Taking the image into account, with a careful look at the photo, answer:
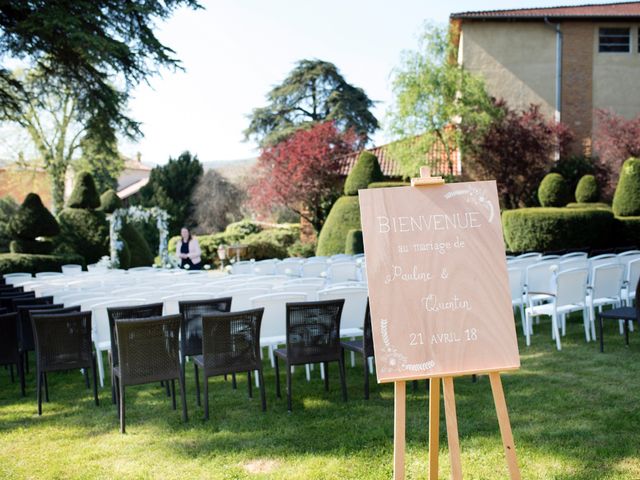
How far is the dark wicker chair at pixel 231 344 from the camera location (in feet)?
18.5

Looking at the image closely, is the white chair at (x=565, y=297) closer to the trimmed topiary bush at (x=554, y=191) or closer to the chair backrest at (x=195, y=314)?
the chair backrest at (x=195, y=314)

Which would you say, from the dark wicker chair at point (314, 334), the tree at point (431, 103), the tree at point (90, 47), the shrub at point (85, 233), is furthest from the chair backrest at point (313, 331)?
the shrub at point (85, 233)

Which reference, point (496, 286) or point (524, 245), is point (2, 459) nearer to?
point (496, 286)

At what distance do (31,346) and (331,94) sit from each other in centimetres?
3594

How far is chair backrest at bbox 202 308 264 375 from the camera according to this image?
5656 mm

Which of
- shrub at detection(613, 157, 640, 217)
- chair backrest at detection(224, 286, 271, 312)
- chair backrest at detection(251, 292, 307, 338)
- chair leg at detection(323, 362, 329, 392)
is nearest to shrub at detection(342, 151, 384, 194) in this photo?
shrub at detection(613, 157, 640, 217)

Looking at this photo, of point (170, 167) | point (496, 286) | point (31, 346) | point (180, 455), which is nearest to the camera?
point (496, 286)

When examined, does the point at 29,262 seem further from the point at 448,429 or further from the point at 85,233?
the point at 448,429

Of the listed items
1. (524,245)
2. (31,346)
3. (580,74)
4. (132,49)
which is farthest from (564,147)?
(31,346)

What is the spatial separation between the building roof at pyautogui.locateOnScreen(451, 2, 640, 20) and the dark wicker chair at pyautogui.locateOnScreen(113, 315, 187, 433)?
24.6 m

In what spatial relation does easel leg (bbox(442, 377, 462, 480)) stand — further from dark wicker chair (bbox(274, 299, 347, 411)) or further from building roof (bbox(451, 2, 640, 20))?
building roof (bbox(451, 2, 640, 20))

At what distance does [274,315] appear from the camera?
6.95 metres

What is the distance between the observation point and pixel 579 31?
2750 centimetres

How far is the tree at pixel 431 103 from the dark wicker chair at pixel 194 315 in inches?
736
